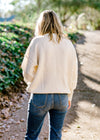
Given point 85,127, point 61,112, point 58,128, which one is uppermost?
point 61,112

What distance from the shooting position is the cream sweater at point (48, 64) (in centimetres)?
210

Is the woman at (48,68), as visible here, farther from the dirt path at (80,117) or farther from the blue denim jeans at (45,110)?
the dirt path at (80,117)

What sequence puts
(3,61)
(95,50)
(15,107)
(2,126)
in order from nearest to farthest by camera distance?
(2,126)
(15,107)
(3,61)
(95,50)

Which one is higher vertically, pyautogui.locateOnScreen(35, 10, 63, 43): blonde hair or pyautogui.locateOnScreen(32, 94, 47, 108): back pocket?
pyautogui.locateOnScreen(35, 10, 63, 43): blonde hair

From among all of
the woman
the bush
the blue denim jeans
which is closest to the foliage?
the bush

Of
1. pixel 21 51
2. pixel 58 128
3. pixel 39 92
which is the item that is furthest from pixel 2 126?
pixel 21 51

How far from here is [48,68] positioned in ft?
6.96

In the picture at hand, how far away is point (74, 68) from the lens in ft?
7.45

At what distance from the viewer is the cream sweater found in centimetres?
210

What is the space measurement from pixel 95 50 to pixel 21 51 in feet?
16.3

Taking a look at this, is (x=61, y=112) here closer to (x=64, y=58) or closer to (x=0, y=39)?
(x=64, y=58)

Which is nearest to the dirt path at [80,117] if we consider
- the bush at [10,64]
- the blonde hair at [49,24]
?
the bush at [10,64]

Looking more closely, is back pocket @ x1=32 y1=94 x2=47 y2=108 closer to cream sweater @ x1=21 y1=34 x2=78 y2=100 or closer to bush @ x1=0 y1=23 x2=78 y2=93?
cream sweater @ x1=21 y1=34 x2=78 y2=100

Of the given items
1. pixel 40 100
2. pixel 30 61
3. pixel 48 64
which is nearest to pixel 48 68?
pixel 48 64
